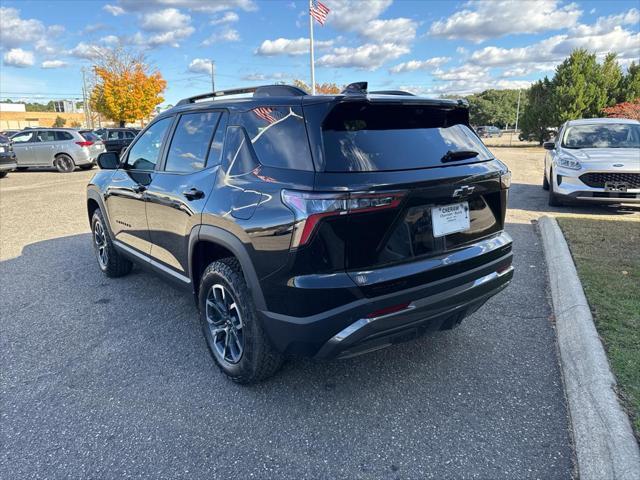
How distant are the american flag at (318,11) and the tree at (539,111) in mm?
17931

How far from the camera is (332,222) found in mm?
2188

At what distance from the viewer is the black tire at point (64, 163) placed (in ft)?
57.9

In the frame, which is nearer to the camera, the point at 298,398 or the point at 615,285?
the point at 298,398

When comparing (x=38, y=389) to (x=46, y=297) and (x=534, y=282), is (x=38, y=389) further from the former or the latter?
(x=534, y=282)

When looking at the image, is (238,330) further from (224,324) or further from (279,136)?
(279,136)

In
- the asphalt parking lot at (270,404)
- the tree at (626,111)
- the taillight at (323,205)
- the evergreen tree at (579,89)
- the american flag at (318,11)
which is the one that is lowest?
the asphalt parking lot at (270,404)

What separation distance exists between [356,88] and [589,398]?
2208mm

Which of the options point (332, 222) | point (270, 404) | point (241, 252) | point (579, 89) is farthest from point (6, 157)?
point (579, 89)

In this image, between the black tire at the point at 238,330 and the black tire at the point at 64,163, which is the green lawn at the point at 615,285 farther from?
the black tire at the point at 64,163

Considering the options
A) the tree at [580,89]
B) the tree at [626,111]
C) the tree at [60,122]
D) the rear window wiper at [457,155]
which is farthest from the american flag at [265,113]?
the tree at [60,122]

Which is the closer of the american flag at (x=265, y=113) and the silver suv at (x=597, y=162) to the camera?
the american flag at (x=265, y=113)

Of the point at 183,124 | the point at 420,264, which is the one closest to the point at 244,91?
the point at 183,124

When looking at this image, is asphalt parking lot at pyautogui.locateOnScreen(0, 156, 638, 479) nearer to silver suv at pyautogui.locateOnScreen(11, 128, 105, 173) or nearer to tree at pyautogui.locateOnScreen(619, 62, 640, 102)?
silver suv at pyautogui.locateOnScreen(11, 128, 105, 173)

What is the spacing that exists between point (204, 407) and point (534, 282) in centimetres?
351
